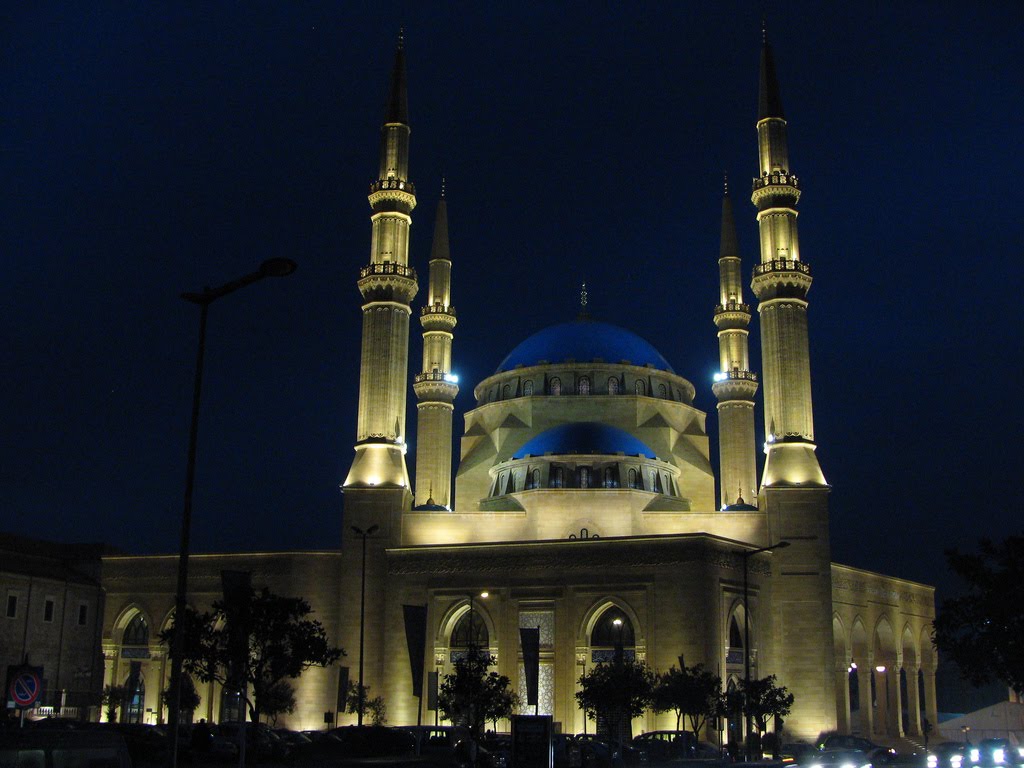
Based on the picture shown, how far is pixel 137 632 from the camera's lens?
1994 inches

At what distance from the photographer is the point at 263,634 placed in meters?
26.7

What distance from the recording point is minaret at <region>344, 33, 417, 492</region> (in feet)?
155

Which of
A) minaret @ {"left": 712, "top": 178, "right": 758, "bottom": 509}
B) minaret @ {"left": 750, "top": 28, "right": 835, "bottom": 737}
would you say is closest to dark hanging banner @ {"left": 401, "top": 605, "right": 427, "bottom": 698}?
minaret @ {"left": 750, "top": 28, "right": 835, "bottom": 737}

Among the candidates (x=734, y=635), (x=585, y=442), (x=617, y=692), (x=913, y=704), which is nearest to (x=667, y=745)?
(x=617, y=692)

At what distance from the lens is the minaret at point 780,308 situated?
4566cm

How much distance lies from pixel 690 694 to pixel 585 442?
54.8ft

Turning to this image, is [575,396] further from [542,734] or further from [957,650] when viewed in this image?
[542,734]

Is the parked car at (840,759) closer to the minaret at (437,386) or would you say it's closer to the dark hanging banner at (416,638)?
the dark hanging banner at (416,638)

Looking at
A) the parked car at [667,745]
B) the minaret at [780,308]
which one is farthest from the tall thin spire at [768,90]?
the parked car at [667,745]

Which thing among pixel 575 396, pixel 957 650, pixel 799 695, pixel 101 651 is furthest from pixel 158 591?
pixel 957 650

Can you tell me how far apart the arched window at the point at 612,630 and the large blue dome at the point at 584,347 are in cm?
1868

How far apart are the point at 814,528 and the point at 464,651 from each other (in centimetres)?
1485

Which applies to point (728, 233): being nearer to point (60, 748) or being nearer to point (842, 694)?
point (842, 694)

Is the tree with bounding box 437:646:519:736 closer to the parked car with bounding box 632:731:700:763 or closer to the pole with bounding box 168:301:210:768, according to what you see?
the parked car with bounding box 632:731:700:763
